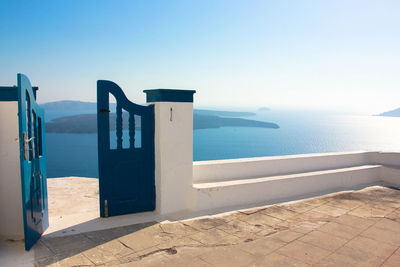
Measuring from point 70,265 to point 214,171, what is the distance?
3.09 metres

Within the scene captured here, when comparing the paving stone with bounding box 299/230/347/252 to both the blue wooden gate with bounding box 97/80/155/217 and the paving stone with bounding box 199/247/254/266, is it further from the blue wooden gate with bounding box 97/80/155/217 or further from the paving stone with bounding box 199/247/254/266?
the blue wooden gate with bounding box 97/80/155/217

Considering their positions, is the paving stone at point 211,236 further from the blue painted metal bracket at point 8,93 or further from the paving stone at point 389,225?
the blue painted metal bracket at point 8,93

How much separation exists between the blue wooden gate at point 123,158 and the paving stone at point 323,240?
2.32 metres

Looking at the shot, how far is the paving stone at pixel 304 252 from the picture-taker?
330 cm

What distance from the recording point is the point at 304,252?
11.3ft

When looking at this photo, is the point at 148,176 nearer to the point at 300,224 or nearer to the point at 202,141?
the point at 300,224

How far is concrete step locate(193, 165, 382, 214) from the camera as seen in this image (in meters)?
4.97

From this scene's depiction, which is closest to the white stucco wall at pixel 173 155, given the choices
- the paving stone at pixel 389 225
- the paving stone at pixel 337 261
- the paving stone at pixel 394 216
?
the paving stone at pixel 337 261

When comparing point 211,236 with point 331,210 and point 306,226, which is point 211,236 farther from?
point 331,210

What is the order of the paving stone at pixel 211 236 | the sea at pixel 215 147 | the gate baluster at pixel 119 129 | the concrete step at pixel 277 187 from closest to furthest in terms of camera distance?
the paving stone at pixel 211 236 → the gate baluster at pixel 119 129 → the concrete step at pixel 277 187 → the sea at pixel 215 147

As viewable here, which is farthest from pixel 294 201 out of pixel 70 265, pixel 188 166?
pixel 70 265

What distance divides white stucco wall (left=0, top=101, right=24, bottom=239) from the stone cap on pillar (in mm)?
1802

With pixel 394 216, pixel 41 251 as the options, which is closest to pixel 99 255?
pixel 41 251

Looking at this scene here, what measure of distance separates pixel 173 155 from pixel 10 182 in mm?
2197
